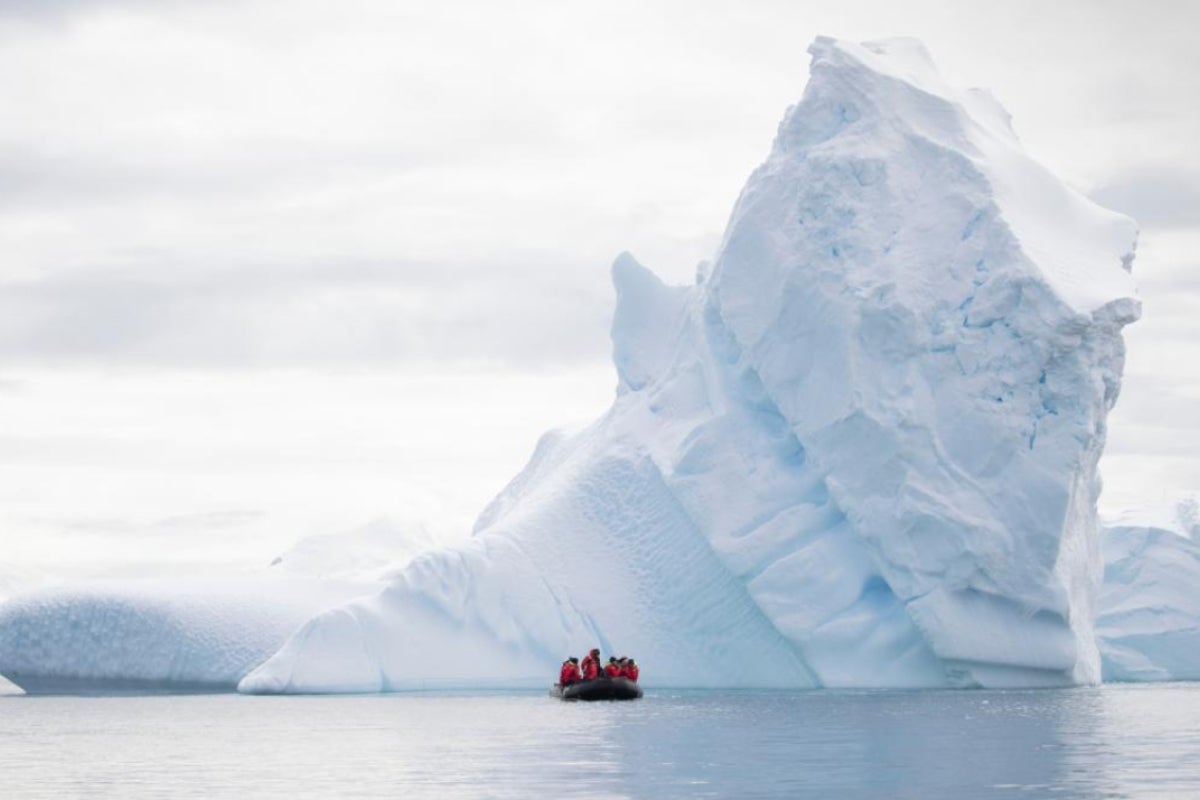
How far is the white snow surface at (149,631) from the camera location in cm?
3375

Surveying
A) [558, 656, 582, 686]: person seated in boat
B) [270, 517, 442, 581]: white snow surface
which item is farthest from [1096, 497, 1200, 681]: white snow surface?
[270, 517, 442, 581]: white snow surface

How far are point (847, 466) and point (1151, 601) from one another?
13.8 m

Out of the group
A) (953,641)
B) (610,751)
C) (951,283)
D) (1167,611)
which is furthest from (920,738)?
(1167,611)

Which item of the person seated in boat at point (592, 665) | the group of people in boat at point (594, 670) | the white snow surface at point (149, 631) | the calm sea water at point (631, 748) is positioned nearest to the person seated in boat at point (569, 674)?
the group of people in boat at point (594, 670)

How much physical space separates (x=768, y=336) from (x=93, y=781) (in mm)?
17367

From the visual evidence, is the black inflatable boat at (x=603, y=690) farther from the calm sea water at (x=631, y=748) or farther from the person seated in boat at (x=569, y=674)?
the calm sea water at (x=631, y=748)

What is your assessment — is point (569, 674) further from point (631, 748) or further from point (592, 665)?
point (631, 748)

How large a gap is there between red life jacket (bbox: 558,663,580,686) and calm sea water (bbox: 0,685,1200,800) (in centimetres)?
53

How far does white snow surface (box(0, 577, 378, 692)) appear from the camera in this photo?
111 ft

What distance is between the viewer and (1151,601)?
40.8 m

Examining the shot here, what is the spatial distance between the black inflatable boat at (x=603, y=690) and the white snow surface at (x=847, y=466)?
284 centimetres

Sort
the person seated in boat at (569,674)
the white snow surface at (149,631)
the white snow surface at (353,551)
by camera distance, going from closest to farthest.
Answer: the person seated in boat at (569,674)
the white snow surface at (149,631)
the white snow surface at (353,551)

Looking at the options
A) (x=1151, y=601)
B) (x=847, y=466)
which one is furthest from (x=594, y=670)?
(x=1151, y=601)

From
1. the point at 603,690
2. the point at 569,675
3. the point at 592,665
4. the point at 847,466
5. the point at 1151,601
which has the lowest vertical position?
the point at 603,690
